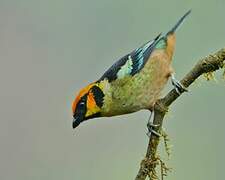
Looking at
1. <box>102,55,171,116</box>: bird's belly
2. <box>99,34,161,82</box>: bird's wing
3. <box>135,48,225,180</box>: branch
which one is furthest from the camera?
<box>99,34,161,82</box>: bird's wing

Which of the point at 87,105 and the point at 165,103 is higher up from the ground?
the point at 87,105

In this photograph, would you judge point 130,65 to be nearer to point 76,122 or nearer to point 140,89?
point 140,89

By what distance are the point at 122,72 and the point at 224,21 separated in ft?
7.33

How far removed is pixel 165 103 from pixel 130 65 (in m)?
0.57

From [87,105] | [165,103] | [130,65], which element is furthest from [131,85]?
[165,103]

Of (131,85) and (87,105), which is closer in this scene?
(87,105)

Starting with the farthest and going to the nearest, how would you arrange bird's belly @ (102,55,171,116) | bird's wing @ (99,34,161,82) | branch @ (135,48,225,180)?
bird's wing @ (99,34,161,82)
bird's belly @ (102,55,171,116)
branch @ (135,48,225,180)

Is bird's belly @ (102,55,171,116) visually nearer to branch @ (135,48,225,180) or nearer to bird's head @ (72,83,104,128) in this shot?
bird's head @ (72,83,104,128)

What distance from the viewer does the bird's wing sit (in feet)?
9.11

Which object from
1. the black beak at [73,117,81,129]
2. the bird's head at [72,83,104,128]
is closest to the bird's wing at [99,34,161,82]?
the bird's head at [72,83,104,128]

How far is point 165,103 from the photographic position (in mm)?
2230

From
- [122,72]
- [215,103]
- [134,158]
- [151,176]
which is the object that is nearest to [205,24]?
[215,103]

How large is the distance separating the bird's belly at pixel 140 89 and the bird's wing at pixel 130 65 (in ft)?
0.07

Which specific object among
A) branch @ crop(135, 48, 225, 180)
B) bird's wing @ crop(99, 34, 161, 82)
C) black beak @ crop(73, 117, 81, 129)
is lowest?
branch @ crop(135, 48, 225, 180)
